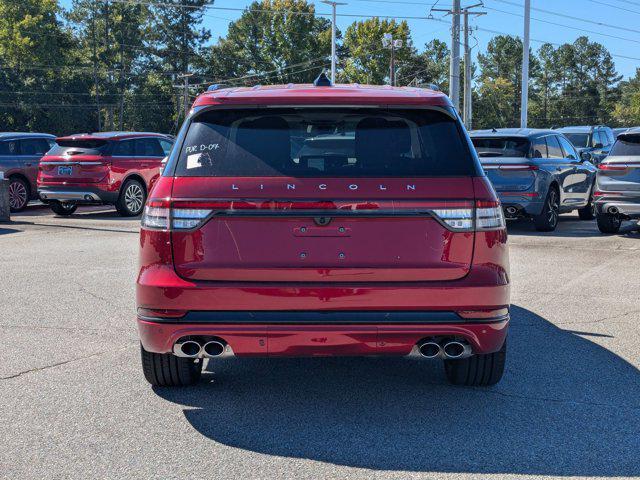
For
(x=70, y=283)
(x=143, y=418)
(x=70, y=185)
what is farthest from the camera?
(x=70, y=185)

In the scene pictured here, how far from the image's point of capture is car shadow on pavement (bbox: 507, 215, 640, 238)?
14.4 meters

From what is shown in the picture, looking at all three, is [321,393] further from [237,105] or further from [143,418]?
[237,105]

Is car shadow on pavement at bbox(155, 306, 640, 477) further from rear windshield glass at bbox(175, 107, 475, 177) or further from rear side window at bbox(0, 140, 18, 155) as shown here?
rear side window at bbox(0, 140, 18, 155)

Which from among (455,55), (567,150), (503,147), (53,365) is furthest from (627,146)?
(455,55)

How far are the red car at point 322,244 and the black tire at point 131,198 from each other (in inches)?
535

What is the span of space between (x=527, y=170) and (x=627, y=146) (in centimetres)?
155

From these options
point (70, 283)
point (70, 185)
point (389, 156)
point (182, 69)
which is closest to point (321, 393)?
point (389, 156)

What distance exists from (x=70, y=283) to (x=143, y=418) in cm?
494

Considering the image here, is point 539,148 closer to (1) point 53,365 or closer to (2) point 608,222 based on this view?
(2) point 608,222

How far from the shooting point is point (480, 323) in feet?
14.6

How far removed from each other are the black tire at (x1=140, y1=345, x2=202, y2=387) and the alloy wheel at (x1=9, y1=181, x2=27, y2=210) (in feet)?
50.6

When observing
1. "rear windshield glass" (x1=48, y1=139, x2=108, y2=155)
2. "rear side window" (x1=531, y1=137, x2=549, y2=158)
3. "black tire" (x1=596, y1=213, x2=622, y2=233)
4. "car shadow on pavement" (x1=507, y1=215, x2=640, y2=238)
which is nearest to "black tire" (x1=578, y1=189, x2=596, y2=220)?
"car shadow on pavement" (x1=507, y1=215, x2=640, y2=238)

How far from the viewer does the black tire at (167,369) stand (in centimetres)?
507

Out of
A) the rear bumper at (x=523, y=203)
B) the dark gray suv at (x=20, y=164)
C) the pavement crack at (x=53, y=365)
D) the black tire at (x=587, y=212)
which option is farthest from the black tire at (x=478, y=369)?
the dark gray suv at (x=20, y=164)
